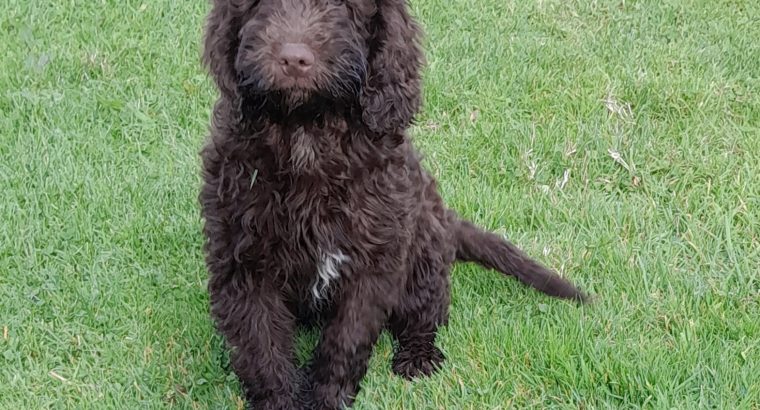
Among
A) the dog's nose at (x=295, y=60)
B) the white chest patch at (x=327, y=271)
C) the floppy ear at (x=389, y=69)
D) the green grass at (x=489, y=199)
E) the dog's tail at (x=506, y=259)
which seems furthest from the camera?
the dog's tail at (x=506, y=259)

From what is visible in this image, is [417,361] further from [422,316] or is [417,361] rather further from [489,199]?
[489,199]

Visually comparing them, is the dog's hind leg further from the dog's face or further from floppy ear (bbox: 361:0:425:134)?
the dog's face

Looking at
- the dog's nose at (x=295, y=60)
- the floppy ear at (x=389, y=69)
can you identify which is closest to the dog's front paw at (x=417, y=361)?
the floppy ear at (x=389, y=69)

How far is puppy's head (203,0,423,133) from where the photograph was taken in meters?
2.55

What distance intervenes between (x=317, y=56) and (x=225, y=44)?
351 mm

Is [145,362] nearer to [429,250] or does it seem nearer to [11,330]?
[11,330]

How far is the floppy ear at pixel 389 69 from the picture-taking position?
2791mm

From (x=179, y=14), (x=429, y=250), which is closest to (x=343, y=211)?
Result: (x=429, y=250)

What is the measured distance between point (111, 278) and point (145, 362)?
0.51m

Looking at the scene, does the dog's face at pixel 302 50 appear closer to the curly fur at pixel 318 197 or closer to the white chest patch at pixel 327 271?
the curly fur at pixel 318 197

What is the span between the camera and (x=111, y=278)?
383 centimetres

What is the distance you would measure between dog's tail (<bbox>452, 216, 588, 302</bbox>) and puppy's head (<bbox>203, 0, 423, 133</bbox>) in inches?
34.5

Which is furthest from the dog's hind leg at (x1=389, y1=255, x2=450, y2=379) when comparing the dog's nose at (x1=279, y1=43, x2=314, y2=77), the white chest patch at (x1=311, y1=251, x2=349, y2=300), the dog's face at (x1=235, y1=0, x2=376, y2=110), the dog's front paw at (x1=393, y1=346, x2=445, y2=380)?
the dog's nose at (x1=279, y1=43, x2=314, y2=77)

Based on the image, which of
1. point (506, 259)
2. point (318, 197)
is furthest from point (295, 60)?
point (506, 259)
